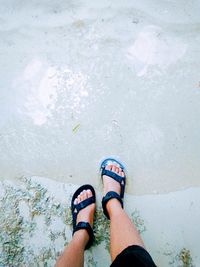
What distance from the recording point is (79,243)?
150 centimetres

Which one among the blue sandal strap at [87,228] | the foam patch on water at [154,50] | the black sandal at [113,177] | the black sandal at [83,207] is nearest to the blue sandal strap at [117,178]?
the black sandal at [113,177]

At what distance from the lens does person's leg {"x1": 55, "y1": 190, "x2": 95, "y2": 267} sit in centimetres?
139

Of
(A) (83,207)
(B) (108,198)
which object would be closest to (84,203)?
(A) (83,207)

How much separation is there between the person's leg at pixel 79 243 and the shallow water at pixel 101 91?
0.12 m

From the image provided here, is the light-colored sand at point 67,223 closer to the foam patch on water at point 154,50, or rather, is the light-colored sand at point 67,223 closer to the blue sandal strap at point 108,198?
the blue sandal strap at point 108,198

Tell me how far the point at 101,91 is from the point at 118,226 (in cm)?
80

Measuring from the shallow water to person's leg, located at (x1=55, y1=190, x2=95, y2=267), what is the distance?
0.38 feet

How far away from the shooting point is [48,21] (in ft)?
6.63

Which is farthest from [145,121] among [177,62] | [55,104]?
[55,104]

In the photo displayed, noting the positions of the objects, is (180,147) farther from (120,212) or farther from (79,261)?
(79,261)

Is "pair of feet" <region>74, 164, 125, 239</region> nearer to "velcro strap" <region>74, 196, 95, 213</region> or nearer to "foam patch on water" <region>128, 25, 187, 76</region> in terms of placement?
"velcro strap" <region>74, 196, 95, 213</region>

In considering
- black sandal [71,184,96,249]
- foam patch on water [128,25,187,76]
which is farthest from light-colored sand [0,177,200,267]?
foam patch on water [128,25,187,76]

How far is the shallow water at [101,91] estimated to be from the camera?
173 cm

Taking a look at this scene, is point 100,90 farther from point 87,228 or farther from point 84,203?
point 87,228
